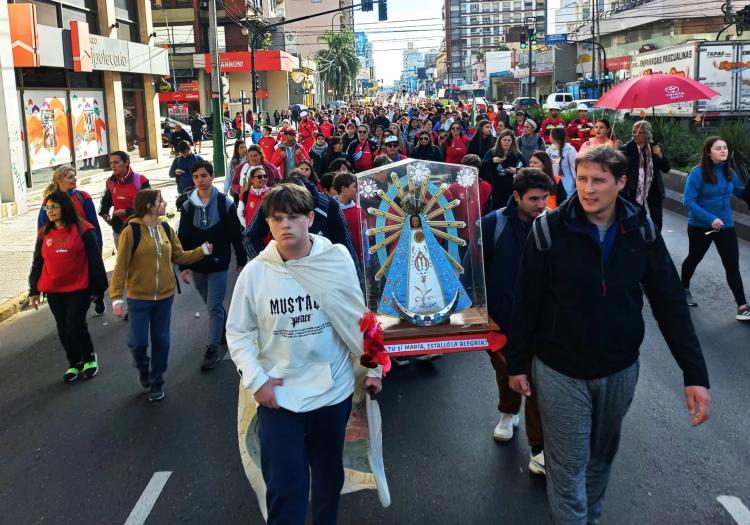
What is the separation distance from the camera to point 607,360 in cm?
301

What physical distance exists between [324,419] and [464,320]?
182cm

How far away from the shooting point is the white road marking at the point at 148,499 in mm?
3990

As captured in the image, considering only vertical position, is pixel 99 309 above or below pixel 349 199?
below

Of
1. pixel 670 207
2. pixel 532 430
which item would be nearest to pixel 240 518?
pixel 532 430

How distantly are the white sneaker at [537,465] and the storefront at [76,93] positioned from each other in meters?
15.1

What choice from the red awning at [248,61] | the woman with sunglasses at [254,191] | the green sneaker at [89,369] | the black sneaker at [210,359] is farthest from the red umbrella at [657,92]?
the red awning at [248,61]

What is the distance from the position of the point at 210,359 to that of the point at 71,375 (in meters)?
1.20

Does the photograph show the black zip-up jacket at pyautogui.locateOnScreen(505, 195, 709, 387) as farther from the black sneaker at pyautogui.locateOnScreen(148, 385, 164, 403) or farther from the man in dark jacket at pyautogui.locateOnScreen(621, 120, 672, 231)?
the man in dark jacket at pyautogui.locateOnScreen(621, 120, 672, 231)

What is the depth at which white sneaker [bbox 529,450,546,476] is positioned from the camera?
4.29m

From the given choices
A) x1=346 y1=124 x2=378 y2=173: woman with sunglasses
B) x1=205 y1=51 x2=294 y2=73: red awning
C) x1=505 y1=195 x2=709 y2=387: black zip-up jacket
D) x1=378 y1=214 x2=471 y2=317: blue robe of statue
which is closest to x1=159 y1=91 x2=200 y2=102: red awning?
x1=205 y1=51 x2=294 y2=73: red awning

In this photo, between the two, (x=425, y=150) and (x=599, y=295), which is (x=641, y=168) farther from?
(x=599, y=295)

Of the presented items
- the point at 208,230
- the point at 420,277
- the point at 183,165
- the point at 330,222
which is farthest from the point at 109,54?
the point at 420,277

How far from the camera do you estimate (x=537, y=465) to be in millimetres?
4309

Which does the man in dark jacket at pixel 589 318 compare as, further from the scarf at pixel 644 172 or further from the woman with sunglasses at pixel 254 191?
the scarf at pixel 644 172
